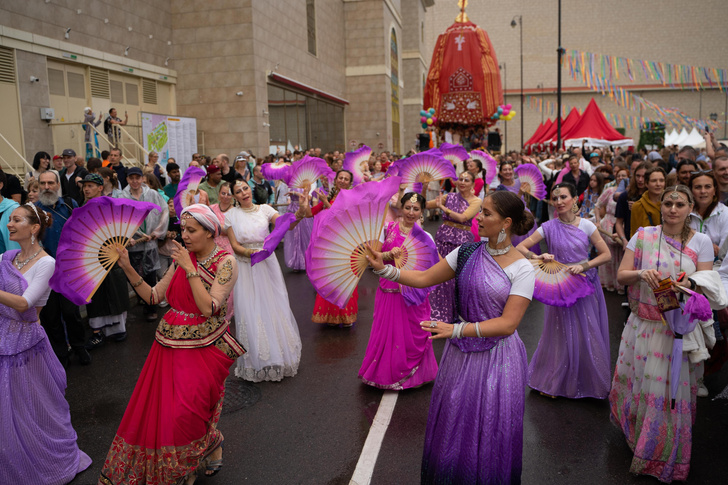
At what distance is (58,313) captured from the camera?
5.96 m

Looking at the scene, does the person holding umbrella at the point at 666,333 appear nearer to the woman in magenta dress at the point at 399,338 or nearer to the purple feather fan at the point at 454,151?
the woman in magenta dress at the point at 399,338

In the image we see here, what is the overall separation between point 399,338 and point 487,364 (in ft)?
7.61

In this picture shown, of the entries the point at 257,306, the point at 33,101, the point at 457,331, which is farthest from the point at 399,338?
the point at 33,101

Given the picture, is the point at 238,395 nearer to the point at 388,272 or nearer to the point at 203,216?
the point at 203,216

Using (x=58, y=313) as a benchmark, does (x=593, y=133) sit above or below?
above

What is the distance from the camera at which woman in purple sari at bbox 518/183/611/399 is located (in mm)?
5000

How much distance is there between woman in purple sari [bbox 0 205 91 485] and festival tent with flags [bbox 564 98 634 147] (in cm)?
2471

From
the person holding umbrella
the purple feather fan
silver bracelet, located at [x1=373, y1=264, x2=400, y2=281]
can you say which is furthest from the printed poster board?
the person holding umbrella

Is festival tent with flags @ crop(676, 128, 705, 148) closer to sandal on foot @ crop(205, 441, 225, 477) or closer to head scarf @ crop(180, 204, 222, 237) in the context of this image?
head scarf @ crop(180, 204, 222, 237)

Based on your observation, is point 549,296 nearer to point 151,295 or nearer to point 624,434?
point 624,434

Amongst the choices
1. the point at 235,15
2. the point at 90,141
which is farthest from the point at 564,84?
the point at 90,141

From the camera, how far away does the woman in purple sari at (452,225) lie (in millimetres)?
6879

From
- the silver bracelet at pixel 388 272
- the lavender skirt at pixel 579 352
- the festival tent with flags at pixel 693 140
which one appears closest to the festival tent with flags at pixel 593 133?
the festival tent with flags at pixel 693 140

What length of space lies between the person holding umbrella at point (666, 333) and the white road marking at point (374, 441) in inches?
69.8
